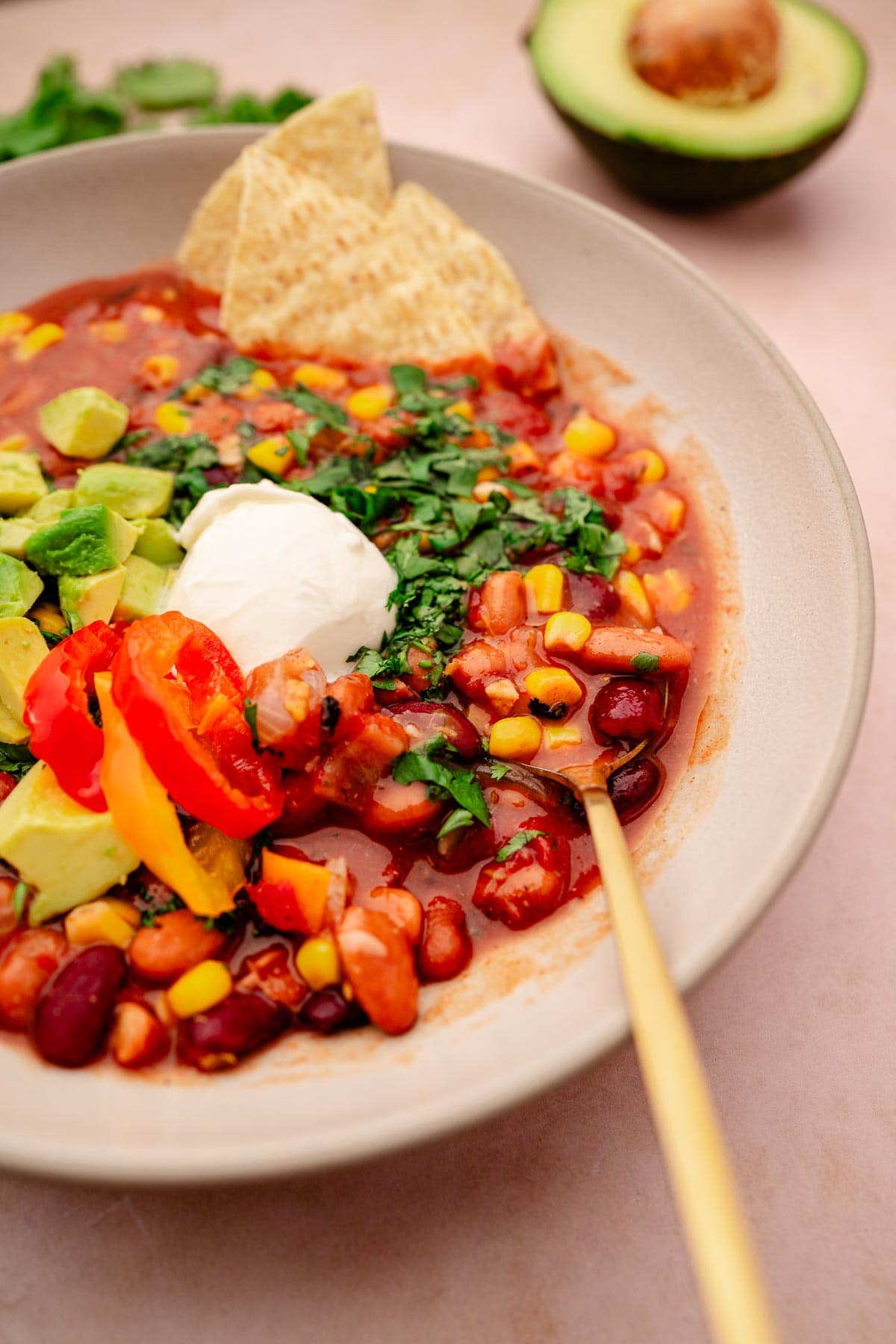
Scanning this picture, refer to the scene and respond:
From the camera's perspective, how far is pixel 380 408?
3.74 meters

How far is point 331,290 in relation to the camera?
386cm

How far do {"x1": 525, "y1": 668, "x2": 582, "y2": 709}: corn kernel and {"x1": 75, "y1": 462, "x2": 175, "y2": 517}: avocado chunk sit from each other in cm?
133

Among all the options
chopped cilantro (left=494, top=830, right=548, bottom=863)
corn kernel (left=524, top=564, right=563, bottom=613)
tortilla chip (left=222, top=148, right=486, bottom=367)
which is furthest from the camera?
tortilla chip (left=222, top=148, right=486, bottom=367)

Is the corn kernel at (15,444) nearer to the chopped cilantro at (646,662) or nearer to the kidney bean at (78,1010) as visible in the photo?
the kidney bean at (78,1010)

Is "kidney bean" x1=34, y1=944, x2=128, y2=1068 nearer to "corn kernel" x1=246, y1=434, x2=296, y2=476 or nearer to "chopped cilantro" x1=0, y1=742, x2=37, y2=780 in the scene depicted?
"chopped cilantro" x1=0, y1=742, x2=37, y2=780

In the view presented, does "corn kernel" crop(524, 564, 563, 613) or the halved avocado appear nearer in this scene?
"corn kernel" crop(524, 564, 563, 613)

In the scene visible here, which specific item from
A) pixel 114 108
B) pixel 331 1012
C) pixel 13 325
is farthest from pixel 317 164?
pixel 331 1012

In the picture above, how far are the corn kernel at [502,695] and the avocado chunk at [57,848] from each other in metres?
1.01

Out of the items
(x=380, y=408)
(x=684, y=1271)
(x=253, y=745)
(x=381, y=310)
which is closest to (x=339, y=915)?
(x=253, y=745)

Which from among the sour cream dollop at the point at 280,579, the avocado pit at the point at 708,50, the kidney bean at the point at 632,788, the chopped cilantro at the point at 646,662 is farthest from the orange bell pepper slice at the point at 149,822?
the avocado pit at the point at 708,50

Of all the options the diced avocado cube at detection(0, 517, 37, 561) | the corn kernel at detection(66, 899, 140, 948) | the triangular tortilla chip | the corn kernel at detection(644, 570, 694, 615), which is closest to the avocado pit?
the triangular tortilla chip

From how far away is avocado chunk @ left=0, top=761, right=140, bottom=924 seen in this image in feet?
8.13

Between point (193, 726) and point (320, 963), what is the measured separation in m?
0.68

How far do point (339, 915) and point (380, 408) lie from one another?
1.94 meters
